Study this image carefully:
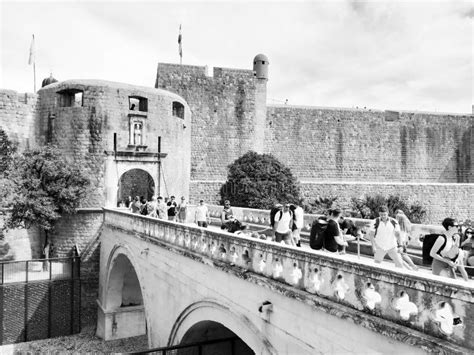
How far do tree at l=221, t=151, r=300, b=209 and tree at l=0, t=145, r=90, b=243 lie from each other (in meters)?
8.89

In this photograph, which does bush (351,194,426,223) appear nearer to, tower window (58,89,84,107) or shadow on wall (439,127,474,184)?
shadow on wall (439,127,474,184)

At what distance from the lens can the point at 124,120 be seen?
2283cm

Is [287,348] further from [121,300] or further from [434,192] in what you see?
[434,192]

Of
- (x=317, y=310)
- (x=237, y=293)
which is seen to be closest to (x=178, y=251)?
(x=237, y=293)

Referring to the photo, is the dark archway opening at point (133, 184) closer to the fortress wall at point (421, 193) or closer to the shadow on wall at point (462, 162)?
the fortress wall at point (421, 193)

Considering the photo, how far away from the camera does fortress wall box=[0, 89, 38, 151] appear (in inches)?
850

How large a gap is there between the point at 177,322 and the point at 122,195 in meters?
22.9

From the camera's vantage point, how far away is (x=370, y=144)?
36188mm

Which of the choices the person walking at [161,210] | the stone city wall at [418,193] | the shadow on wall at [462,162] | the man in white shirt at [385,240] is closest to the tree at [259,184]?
the stone city wall at [418,193]

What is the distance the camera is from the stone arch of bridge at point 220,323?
22.1 ft

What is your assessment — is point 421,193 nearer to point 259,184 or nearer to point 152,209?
point 259,184

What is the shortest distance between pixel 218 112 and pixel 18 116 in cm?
1380

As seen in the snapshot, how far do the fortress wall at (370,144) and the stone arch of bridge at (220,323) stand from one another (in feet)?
80.1

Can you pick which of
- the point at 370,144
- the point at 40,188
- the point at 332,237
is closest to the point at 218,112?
the point at 370,144
